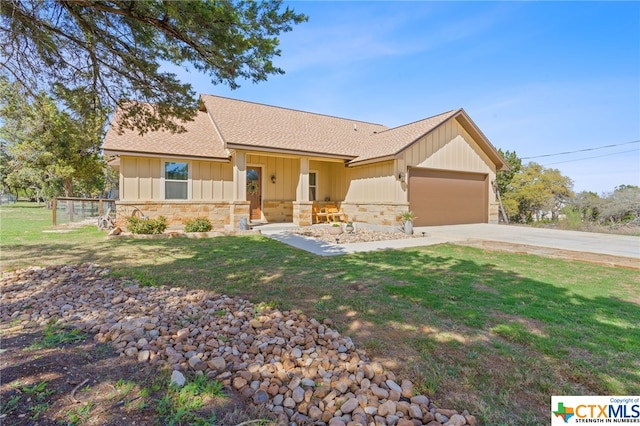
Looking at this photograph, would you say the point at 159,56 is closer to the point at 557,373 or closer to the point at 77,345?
the point at 77,345

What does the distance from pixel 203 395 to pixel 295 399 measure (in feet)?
2.17

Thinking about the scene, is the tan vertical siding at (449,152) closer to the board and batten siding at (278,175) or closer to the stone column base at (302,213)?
the stone column base at (302,213)

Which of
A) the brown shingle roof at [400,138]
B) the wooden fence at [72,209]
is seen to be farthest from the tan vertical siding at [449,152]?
the wooden fence at [72,209]

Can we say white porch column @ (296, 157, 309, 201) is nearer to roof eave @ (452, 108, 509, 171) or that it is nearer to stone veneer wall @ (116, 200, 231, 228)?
stone veneer wall @ (116, 200, 231, 228)

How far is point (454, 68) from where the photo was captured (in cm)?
1314

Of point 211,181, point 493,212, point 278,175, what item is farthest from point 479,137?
point 211,181

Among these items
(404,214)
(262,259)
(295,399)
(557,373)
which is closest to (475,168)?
(404,214)

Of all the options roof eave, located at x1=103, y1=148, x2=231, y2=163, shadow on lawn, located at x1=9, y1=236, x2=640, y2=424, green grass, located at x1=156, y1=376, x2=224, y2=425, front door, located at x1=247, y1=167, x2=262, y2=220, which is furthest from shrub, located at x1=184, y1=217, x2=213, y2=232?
green grass, located at x1=156, y1=376, x2=224, y2=425

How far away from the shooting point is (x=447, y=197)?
13930 mm

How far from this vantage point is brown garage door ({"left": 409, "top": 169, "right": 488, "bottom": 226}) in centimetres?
1300

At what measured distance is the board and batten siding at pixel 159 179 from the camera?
1100cm

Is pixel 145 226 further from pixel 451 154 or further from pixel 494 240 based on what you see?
pixel 451 154

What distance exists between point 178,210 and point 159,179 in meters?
1.38
